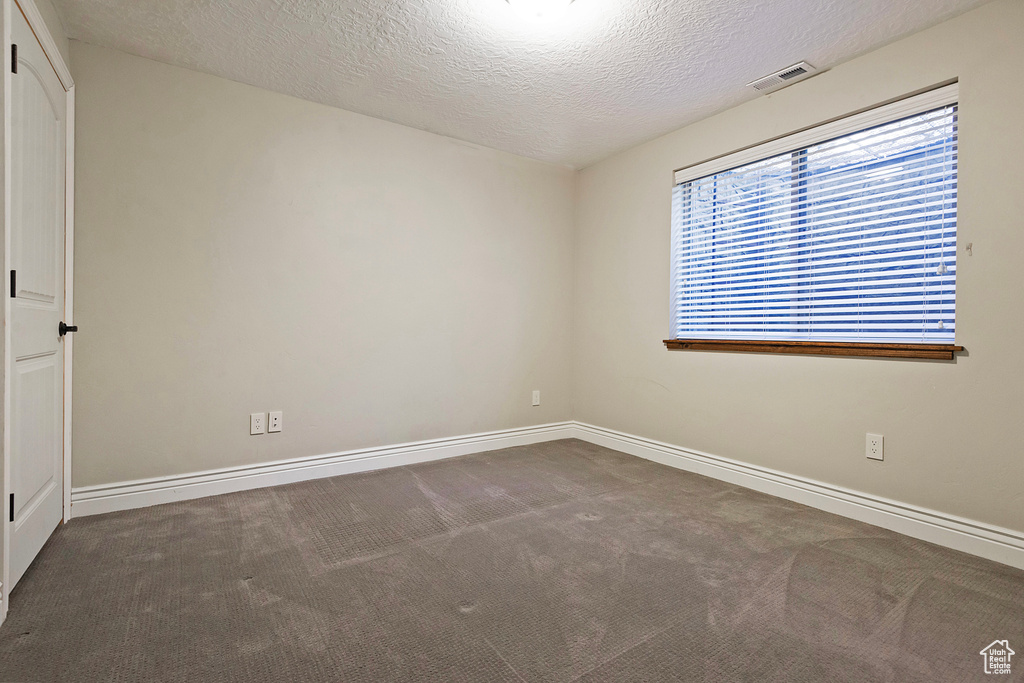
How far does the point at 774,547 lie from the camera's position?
6.97ft

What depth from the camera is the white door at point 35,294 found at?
5.62ft

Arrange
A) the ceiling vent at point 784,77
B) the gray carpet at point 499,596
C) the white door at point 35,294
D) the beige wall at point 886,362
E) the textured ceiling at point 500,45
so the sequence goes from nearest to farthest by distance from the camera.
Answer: the gray carpet at point 499,596, the white door at point 35,294, the beige wall at point 886,362, the textured ceiling at point 500,45, the ceiling vent at point 784,77

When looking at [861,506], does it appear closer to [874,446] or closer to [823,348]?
[874,446]

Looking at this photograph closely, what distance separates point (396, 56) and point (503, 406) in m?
2.46

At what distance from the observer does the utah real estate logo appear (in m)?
1.36

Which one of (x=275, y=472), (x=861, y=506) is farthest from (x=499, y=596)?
(x=861, y=506)

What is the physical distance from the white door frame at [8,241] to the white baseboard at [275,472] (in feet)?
0.51

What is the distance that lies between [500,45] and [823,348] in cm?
226

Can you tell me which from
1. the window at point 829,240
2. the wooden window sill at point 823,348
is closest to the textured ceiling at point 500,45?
the window at point 829,240

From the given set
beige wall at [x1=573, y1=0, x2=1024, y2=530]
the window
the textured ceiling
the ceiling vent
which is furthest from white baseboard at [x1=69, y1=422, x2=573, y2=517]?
the ceiling vent

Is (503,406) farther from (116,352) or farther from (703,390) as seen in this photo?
(116,352)

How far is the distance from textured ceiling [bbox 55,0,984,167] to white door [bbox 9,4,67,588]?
55cm

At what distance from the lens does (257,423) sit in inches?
113

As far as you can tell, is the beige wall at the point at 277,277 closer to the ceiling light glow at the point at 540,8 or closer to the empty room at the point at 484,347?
the empty room at the point at 484,347
